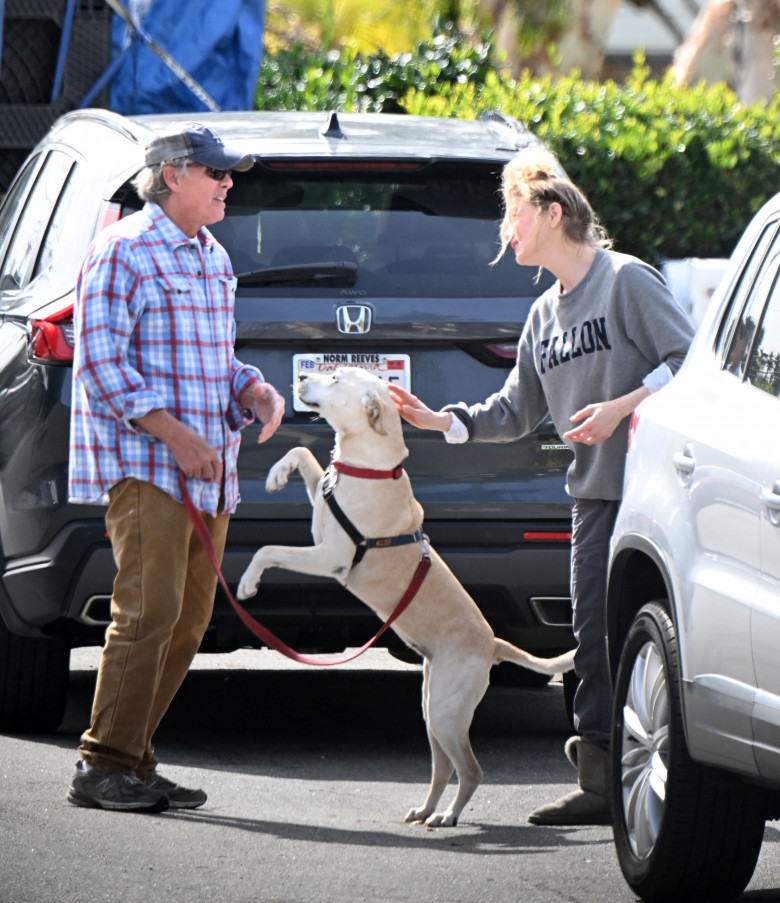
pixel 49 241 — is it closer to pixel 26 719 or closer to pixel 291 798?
pixel 26 719

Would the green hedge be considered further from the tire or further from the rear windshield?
the rear windshield

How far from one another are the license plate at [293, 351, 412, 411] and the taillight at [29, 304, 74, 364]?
729 millimetres

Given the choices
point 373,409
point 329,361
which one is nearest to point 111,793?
point 373,409

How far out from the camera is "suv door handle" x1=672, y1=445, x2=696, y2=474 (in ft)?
13.8

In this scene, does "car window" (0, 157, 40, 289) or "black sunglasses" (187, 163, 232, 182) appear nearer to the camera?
"black sunglasses" (187, 163, 232, 182)

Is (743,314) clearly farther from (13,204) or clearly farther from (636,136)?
(636,136)

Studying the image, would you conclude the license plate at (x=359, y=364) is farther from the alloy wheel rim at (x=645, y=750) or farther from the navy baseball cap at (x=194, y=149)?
the alloy wheel rim at (x=645, y=750)

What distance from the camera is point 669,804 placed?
4168 millimetres

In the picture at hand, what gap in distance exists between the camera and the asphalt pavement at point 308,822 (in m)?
4.43

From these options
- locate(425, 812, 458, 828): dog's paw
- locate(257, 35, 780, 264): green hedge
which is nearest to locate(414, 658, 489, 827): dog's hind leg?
locate(425, 812, 458, 828): dog's paw

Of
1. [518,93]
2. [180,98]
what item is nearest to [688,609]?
[180,98]

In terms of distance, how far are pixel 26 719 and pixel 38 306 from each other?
1.50 metres

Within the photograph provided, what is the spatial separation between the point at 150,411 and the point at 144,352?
0.23 m

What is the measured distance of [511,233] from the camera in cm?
530
